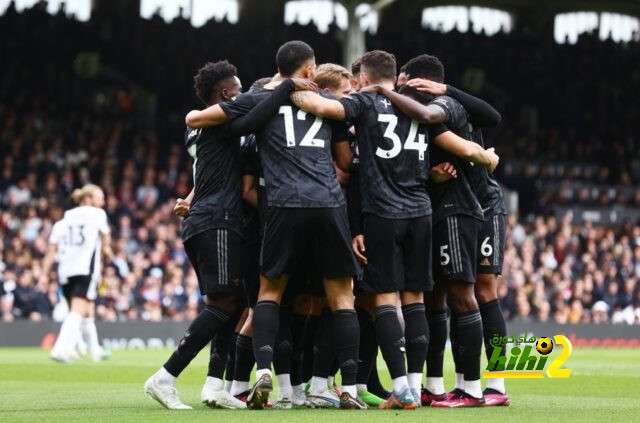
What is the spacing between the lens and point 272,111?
7617 mm

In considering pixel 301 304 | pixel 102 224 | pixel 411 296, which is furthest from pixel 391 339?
pixel 102 224

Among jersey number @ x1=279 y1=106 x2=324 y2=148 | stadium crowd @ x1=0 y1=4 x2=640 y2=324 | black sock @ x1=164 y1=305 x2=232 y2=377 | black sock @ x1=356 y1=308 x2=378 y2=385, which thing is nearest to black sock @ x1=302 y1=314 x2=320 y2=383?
black sock @ x1=356 y1=308 x2=378 y2=385

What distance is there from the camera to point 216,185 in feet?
26.0

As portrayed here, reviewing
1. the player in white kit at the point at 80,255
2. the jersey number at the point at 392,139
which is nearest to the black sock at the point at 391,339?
the jersey number at the point at 392,139

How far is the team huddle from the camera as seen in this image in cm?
759

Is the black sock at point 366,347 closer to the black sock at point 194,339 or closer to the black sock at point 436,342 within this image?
the black sock at point 436,342

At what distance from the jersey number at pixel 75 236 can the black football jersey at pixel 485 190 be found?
7246 millimetres

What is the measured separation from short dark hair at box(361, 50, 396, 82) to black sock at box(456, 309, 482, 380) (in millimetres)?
1674

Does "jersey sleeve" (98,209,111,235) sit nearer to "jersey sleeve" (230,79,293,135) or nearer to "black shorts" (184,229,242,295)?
"black shorts" (184,229,242,295)

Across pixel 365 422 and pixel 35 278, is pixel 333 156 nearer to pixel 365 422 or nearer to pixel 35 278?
pixel 365 422

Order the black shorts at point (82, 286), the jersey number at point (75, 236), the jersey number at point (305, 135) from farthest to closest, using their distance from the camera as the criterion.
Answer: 1. the jersey number at point (75, 236)
2. the black shorts at point (82, 286)
3. the jersey number at point (305, 135)

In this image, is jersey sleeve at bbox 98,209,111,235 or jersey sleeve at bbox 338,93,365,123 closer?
jersey sleeve at bbox 338,93,365,123

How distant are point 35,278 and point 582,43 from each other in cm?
2319

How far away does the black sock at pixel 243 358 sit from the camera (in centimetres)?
814
